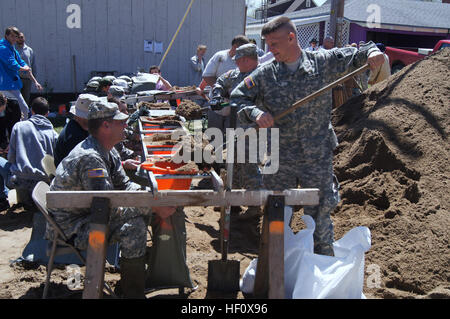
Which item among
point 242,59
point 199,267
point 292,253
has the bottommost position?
point 199,267

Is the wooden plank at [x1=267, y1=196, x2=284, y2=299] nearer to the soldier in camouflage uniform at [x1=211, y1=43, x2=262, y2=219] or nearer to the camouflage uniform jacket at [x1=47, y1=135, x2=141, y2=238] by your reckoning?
the camouflage uniform jacket at [x1=47, y1=135, x2=141, y2=238]

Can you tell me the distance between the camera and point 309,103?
10.6ft

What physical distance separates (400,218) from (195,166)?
6.16 feet

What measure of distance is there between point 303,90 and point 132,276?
178 cm

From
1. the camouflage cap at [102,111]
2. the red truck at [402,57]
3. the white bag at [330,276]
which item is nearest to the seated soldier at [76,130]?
the camouflage cap at [102,111]

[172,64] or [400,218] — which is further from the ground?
[172,64]

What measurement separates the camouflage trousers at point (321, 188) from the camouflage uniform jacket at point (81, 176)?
139 cm

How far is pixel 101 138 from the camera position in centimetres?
291

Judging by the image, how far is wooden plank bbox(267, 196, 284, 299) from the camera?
7.94 feet

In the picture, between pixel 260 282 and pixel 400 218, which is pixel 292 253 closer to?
pixel 260 282

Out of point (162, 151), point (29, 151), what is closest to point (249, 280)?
point (162, 151)

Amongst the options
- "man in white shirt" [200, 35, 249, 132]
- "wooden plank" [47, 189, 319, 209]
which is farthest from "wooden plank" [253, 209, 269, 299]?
"man in white shirt" [200, 35, 249, 132]

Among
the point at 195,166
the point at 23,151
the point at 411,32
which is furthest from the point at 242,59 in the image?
the point at 411,32

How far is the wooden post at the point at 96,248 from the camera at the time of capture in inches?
91.0
